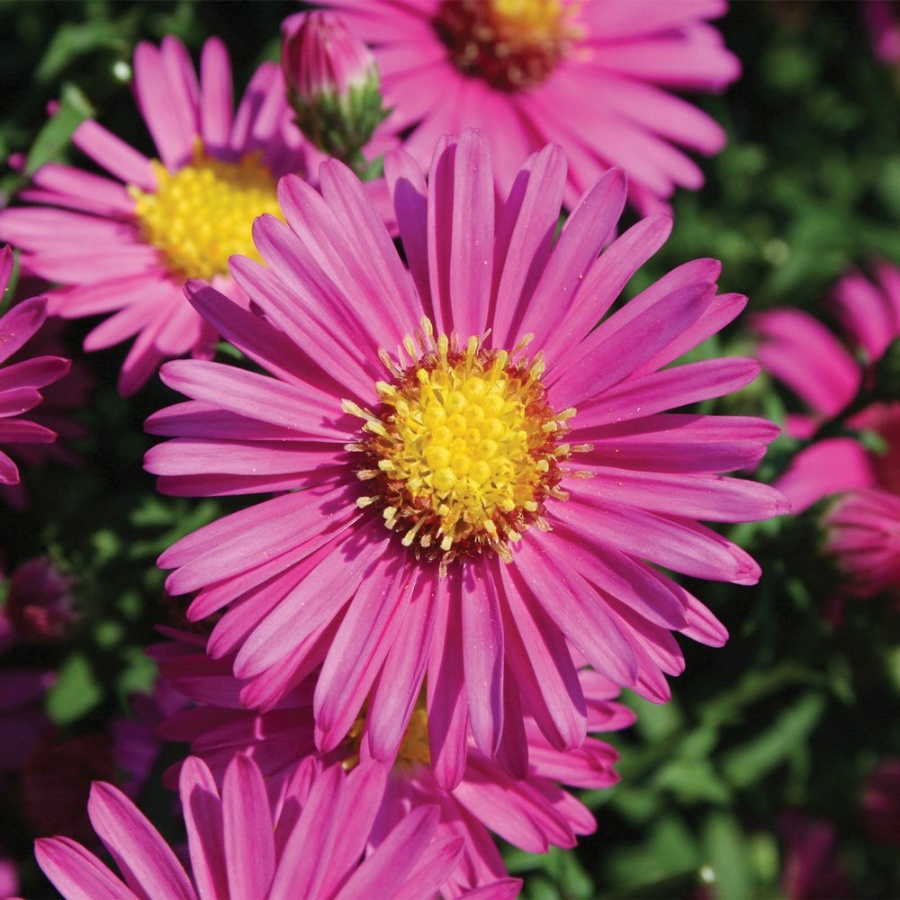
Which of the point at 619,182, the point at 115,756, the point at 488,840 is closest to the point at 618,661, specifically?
the point at 488,840

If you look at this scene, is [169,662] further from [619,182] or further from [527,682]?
[619,182]

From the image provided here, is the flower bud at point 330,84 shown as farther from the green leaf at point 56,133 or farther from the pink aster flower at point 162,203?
the green leaf at point 56,133

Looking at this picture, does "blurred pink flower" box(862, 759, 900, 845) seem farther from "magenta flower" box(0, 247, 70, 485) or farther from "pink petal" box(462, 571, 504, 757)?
"magenta flower" box(0, 247, 70, 485)

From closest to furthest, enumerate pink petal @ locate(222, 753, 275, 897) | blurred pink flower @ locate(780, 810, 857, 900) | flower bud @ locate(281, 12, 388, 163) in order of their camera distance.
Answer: pink petal @ locate(222, 753, 275, 897) < flower bud @ locate(281, 12, 388, 163) < blurred pink flower @ locate(780, 810, 857, 900)

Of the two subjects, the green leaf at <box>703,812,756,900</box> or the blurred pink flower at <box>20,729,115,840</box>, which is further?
the green leaf at <box>703,812,756,900</box>

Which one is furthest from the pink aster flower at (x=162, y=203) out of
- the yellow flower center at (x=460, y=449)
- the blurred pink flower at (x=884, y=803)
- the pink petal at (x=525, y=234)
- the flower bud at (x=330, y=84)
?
the blurred pink flower at (x=884, y=803)

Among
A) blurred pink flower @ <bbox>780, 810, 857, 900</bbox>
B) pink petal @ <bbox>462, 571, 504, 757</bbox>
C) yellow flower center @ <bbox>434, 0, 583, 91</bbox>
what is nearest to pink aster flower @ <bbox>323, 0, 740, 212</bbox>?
yellow flower center @ <bbox>434, 0, 583, 91</bbox>

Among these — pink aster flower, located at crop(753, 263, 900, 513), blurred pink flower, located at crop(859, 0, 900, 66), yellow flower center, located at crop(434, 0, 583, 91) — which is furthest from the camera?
blurred pink flower, located at crop(859, 0, 900, 66)
